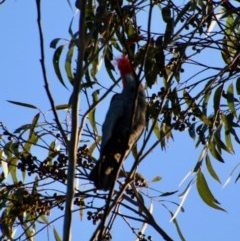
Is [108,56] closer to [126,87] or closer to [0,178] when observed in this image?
[126,87]

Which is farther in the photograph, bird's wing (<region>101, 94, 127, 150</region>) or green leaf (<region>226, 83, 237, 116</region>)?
green leaf (<region>226, 83, 237, 116</region>)

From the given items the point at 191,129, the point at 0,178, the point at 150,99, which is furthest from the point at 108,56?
the point at 0,178

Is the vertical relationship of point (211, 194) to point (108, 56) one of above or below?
below

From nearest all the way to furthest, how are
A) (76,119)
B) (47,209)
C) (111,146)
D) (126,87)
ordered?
(76,119) < (47,209) < (111,146) < (126,87)

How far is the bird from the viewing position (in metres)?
2.91

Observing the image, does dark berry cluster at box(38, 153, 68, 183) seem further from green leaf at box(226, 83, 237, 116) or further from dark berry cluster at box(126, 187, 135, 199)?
green leaf at box(226, 83, 237, 116)

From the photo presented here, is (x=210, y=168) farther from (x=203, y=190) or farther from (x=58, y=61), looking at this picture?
(x=58, y=61)

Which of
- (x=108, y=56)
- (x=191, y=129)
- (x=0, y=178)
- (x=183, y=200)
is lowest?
(x=183, y=200)

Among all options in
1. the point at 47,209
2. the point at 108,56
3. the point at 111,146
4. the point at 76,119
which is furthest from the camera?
the point at 108,56

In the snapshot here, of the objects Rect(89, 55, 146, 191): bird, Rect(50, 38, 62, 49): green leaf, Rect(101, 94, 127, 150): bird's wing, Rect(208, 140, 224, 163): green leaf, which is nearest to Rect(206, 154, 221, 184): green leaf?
Rect(208, 140, 224, 163): green leaf

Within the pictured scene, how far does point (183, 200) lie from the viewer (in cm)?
294

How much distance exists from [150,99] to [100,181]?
62cm

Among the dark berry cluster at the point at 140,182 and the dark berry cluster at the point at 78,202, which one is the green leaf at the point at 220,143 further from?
the dark berry cluster at the point at 78,202

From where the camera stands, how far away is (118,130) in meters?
3.38
